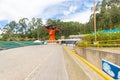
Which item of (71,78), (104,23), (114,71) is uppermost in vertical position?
(104,23)

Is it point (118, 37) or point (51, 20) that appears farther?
point (51, 20)

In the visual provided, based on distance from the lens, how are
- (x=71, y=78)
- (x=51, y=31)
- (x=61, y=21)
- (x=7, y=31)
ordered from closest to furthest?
(x=71, y=78) < (x=51, y=31) < (x=7, y=31) < (x=61, y=21)

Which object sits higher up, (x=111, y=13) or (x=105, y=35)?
(x=111, y=13)

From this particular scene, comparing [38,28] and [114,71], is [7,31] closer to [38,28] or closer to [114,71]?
[38,28]

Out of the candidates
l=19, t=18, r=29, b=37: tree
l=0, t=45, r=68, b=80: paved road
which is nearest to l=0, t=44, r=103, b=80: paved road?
l=0, t=45, r=68, b=80: paved road

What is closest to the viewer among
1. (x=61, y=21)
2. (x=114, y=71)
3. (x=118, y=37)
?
(x=114, y=71)

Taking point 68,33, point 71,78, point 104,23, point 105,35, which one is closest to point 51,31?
point 104,23

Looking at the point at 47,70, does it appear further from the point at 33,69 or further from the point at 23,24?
the point at 23,24

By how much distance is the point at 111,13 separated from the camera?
359 ft

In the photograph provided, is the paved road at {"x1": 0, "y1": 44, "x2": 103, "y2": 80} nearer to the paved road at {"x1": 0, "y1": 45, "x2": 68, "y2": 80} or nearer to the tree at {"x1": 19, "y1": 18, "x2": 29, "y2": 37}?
the paved road at {"x1": 0, "y1": 45, "x2": 68, "y2": 80}

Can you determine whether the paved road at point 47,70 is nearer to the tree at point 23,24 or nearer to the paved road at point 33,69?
the paved road at point 33,69

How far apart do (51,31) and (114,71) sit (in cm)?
11788

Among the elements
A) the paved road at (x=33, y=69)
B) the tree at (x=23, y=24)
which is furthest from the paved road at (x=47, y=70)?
the tree at (x=23, y=24)

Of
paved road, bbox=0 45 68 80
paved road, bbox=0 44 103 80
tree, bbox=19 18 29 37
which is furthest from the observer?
tree, bbox=19 18 29 37
